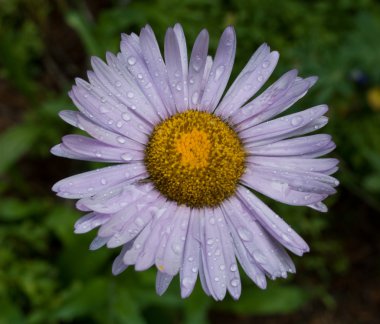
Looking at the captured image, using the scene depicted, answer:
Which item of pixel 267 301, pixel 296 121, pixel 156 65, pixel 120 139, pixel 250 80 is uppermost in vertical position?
pixel 156 65

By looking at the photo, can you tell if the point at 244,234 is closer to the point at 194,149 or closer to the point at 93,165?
the point at 194,149

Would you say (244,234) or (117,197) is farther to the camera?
(244,234)

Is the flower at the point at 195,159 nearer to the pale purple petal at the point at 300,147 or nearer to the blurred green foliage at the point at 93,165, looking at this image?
the pale purple petal at the point at 300,147

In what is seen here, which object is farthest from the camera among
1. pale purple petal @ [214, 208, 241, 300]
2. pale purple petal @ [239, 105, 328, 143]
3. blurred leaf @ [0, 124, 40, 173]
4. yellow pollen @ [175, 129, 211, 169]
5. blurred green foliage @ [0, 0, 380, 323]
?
blurred leaf @ [0, 124, 40, 173]

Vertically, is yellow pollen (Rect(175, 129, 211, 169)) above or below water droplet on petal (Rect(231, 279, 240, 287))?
above

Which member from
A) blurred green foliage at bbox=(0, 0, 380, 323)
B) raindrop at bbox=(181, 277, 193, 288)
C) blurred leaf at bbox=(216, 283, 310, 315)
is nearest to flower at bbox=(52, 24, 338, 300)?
raindrop at bbox=(181, 277, 193, 288)

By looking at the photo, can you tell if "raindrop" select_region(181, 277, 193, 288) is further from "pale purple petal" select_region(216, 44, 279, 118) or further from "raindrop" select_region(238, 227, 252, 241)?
"pale purple petal" select_region(216, 44, 279, 118)

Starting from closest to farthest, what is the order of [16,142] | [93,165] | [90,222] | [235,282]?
[90,222]
[235,282]
[93,165]
[16,142]

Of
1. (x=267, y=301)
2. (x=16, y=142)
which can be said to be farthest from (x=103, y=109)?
(x=267, y=301)
